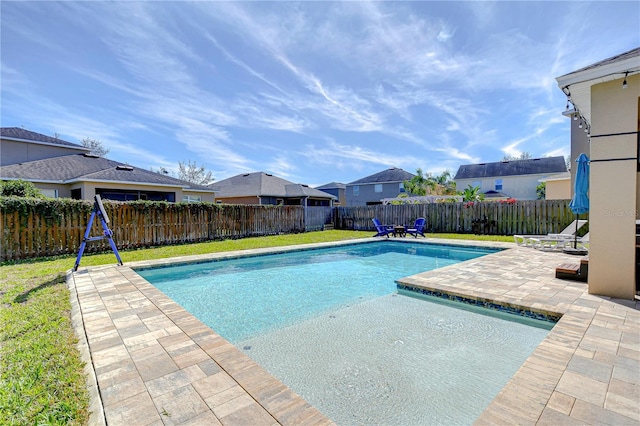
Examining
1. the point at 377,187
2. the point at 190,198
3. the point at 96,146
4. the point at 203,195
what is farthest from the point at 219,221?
the point at 96,146

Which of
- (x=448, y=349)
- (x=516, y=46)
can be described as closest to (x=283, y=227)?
(x=516, y=46)

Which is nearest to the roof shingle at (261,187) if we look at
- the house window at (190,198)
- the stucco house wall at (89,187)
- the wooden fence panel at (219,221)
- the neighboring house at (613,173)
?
the house window at (190,198)

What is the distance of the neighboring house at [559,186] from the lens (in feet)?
57.7

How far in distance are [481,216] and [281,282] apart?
13.2 m

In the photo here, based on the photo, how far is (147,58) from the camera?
1048cm

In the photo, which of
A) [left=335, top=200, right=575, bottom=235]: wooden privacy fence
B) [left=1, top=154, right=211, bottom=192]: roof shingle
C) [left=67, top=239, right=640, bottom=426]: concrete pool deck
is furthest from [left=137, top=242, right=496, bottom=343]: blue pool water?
[left=1, top=154, right=211, bottom=192]: roof shingle

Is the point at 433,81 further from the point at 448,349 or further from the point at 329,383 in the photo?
the point at 329,383

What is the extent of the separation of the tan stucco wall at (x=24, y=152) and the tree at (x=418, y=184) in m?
29.5

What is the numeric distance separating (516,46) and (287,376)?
1227 cm

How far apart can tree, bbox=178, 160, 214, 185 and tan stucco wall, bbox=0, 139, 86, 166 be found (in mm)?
20769

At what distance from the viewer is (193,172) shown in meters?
40.4

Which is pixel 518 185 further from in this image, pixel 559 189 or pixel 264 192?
pixel 264 192

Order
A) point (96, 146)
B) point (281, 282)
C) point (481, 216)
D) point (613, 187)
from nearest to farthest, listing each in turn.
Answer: point (613, 187), point (281, 282), point (481, 216), point (96, 146)

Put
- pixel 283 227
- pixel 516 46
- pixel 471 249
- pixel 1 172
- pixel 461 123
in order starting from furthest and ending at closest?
pixel 461 123
pixel 283 227
pixel 1 172
pixel 471 249
pixel 516 46
